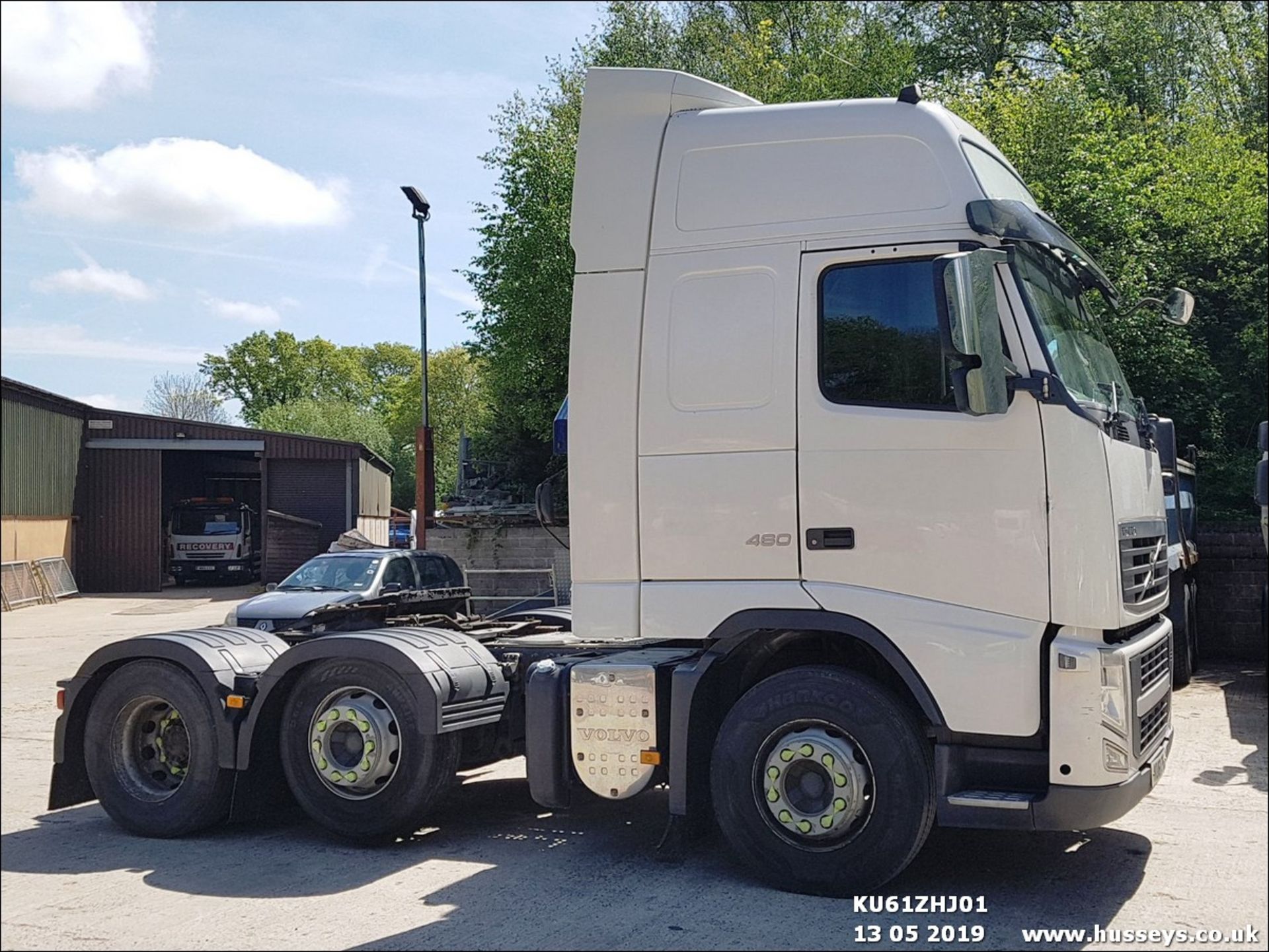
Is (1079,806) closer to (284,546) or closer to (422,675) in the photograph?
(422,675)

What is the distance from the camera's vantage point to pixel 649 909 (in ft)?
19.2

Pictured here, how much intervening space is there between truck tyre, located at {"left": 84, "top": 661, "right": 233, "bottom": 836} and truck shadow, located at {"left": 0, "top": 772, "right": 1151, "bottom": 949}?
160 mm

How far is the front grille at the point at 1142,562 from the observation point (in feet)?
18.7

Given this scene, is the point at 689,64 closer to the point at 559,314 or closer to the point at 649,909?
the point at 559,314

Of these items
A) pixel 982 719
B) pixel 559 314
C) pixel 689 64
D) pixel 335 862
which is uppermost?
pixel 689 64

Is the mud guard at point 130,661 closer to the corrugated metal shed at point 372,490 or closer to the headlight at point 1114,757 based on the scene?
the headlight at point 1114,757

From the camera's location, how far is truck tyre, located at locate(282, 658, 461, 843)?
705cm

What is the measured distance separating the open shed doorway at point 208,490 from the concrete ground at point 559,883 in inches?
1134

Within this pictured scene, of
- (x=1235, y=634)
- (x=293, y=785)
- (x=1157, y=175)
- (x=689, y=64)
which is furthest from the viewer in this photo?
(x=689, y=64)

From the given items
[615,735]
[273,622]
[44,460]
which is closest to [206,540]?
[44,460]

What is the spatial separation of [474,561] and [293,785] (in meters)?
14.0

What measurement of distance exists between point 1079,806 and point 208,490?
39349 mm

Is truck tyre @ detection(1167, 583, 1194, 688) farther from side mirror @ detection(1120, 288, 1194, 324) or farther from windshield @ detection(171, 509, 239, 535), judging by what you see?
windshield @ detection(171, 509, 239, 535)

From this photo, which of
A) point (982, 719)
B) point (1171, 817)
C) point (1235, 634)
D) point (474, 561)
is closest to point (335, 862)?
point (982, 719)
